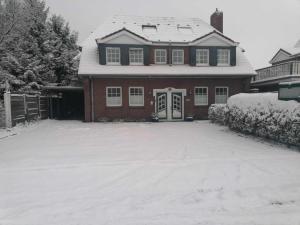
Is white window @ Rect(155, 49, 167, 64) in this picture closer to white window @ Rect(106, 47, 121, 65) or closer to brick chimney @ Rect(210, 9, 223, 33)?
white window @ Rect(106, 47, 121, 65)

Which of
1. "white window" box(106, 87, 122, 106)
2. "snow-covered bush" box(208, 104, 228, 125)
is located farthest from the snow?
"white window" box(106, 87, 122, 106)

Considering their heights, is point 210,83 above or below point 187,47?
below

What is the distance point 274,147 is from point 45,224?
842cm

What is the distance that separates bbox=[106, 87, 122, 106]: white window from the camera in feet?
66.1

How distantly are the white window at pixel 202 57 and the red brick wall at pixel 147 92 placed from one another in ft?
5.05

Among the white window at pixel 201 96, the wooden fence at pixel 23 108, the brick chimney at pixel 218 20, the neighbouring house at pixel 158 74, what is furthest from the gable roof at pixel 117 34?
the brick chimney at pixel 218 20

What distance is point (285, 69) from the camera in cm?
1969

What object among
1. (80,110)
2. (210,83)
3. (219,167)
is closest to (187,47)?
(210,83)

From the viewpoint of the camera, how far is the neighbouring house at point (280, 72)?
19016mm

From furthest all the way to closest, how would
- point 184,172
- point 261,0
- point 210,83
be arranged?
point 261,0 < point 210,83 < point 184,172

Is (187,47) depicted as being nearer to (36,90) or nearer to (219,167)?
(36,90)

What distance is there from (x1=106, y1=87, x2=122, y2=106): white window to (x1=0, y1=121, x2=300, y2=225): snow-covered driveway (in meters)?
10.3

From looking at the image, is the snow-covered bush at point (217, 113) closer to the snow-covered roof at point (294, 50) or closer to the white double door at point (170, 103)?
the white double door at point (170, 103)

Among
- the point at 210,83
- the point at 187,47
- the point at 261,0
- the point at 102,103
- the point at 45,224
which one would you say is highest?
the point at 261,0
